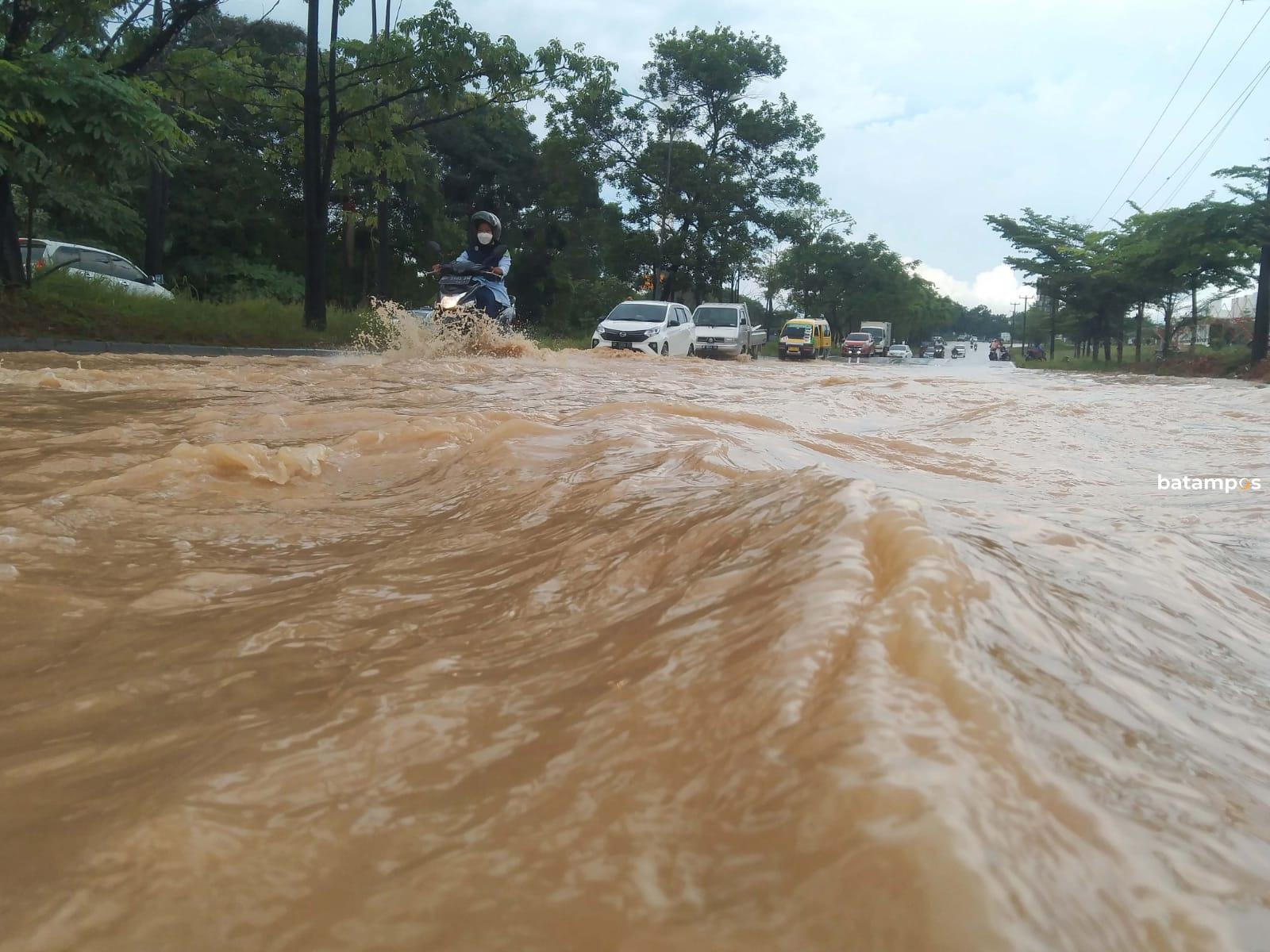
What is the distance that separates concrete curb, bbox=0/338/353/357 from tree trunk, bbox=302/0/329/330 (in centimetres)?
225

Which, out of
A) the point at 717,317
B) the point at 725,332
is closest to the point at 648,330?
the point at 725,332

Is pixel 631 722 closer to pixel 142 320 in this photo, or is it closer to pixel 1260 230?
pixel 142 320

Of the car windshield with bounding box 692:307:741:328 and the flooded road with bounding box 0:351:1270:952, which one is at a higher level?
the car windshield with bounding box 692:307:741:328

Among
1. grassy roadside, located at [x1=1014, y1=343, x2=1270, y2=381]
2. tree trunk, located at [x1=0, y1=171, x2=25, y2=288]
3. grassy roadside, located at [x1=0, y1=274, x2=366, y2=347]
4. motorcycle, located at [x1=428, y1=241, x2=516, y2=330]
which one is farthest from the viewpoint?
grassy roadside, located at [x1=1014, y1=343, x2=1270, y2=381]

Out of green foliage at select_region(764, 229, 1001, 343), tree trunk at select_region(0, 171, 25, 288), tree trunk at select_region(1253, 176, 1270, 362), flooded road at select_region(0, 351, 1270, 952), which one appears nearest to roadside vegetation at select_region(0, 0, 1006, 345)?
tree trunk at select_region(0, 171, 25, 288)

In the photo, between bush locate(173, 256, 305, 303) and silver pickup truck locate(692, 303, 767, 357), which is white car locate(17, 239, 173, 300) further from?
silver pickup truck locate(692, 303, 767, 357)

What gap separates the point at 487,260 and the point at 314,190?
452cm

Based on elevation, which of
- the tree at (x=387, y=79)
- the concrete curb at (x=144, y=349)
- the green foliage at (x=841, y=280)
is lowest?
the concrete curb at (x=144, y=349)

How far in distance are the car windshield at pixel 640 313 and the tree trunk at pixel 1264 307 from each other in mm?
14242

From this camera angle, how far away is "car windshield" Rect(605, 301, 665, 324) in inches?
812

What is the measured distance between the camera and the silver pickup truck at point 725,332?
25.3m

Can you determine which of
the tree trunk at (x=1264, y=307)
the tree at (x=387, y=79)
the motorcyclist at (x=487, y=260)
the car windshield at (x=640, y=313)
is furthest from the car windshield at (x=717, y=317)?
the motorcyclist at (x=487, y=260)

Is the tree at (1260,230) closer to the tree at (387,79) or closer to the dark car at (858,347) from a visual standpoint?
the tree at (387,79)

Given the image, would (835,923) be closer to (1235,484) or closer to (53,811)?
(53,811)
